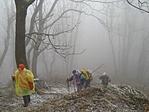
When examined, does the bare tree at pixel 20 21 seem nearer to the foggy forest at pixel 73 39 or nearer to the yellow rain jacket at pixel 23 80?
the foggy forest at pixel 73 39

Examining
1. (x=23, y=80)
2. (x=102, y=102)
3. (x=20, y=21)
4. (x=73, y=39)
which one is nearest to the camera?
(x=102, y=102)

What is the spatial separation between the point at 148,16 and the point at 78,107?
147 ft

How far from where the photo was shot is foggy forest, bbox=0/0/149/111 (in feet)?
51.1

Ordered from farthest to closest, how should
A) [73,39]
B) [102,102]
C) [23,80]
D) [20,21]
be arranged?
[73,39]
[20,21]
[23,80]
[102,102]

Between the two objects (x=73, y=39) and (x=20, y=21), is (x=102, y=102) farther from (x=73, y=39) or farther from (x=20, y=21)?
(x=73, y=39)

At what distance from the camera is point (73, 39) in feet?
159

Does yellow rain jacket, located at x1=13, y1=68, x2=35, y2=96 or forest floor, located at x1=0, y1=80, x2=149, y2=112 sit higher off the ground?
yellow rain jacket, located at x1=13, y1=68, x2=35, y2=96

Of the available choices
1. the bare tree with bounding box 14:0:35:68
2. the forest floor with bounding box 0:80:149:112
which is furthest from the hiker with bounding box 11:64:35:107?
the bare tree with bounding box 14:0:35:68

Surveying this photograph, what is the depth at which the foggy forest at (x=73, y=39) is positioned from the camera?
613 inches

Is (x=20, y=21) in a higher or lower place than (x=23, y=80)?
higher

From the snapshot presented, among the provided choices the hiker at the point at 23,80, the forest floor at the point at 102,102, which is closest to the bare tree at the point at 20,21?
the hiker at the point at 23,80

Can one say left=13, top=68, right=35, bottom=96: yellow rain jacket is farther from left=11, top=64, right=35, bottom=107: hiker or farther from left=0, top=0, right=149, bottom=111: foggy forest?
left=0, top=0, right=149, bottom=111: foggy forest

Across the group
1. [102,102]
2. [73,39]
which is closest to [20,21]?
[102,102]

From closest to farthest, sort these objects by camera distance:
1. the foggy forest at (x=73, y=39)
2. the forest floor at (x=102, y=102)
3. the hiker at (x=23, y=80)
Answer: the forest floor at (x=102, y=102) < the hiker at (x=23, y=80) < the foggy forest at (x=73, y=39)
